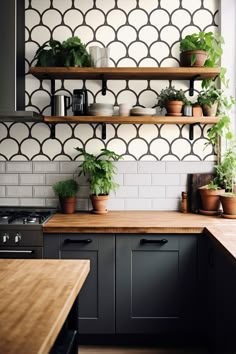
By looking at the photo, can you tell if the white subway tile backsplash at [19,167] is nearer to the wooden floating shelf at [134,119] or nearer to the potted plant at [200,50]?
the wooden floating shelf at [134,119]

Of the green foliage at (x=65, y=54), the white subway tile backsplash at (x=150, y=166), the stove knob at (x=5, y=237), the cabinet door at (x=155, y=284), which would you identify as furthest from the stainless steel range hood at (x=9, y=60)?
the cabinet door at (x=155, y=284)

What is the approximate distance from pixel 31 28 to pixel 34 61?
0.92 feet

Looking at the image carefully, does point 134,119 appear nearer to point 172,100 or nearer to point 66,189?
point 172,100

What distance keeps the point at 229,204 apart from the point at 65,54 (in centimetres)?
176

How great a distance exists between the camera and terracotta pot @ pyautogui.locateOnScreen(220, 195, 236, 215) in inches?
136

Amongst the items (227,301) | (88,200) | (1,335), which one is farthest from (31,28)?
(1,335)

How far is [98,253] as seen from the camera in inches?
125

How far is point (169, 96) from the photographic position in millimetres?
3672

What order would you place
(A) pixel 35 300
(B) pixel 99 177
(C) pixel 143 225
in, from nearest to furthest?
(A) pixel 35 300, (C) pixel 143 225, (B) pixel 99 177

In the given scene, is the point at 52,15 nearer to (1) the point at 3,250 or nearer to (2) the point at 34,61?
(2) the point at 34,61

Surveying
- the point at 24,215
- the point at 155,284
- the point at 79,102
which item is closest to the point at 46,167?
the point at 24,215

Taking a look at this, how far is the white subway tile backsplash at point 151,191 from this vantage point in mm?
3885

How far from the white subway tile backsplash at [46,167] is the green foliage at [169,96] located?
1026mm

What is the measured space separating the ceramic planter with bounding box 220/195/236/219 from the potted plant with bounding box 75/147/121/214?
2.89 ft
